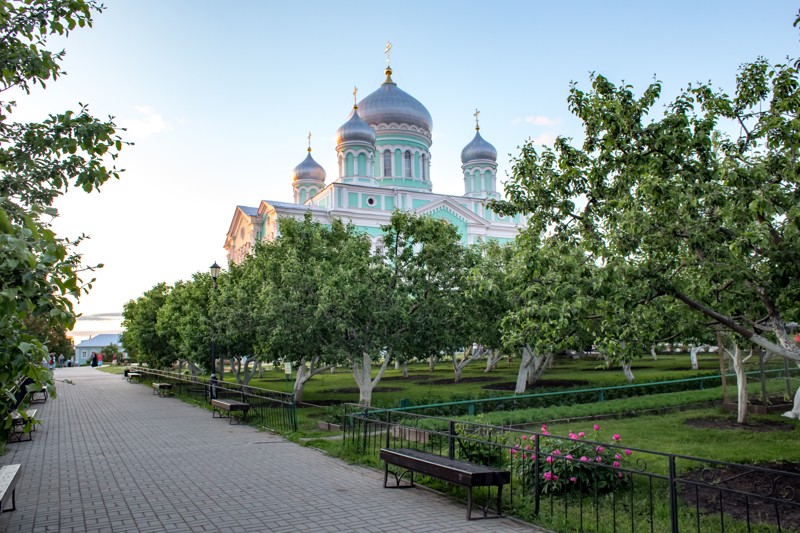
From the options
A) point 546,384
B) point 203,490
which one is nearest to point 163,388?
point 546,384

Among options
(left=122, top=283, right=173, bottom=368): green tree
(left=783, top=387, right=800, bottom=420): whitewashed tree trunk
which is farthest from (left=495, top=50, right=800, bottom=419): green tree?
(left=122, top=283, right=173, bottom=368): green tree

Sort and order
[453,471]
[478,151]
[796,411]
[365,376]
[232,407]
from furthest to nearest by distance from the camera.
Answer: [478,151] < [365,376] < [232,407] < [796,411] < [453,471]

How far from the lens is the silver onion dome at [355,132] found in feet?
168

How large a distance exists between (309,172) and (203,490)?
5280 centimetres

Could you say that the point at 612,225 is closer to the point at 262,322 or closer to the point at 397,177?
the point at 262,322

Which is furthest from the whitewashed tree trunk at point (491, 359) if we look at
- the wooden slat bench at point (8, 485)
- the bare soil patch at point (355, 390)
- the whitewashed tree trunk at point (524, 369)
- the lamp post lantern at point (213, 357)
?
the wooden slat bench at point (8, 485)

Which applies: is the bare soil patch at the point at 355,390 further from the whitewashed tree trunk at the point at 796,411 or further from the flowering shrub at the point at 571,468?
the flowering shrub at the point at 571,468

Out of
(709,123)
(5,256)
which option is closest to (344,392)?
(709,123)

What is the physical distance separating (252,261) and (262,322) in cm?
451

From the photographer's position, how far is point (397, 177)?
178 ft

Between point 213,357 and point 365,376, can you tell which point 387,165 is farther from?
point 365,376

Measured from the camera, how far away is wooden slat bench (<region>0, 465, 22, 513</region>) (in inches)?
272

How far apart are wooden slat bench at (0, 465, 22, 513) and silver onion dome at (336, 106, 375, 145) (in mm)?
44942

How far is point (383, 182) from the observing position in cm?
5409
